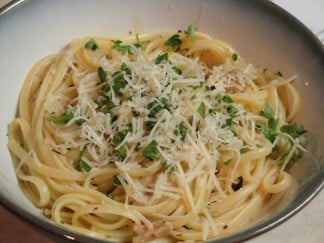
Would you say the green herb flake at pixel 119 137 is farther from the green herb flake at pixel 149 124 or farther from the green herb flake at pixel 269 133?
the green herb flake at pixel 269 133

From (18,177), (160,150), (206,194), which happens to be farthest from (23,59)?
(206,194)

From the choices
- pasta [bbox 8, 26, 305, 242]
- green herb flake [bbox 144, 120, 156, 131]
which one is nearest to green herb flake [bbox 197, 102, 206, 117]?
pasta [bbox 8, 26, 305, 242]

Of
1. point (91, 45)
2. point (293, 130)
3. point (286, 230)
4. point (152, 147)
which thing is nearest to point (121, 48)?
point (91, 45)

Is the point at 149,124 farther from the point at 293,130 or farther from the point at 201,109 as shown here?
the point at 293,130

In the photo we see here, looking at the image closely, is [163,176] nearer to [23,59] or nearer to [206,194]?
[206,194]

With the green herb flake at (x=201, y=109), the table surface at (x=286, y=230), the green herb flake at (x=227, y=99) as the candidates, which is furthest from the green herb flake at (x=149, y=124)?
the table surface at (x=286, y=230)

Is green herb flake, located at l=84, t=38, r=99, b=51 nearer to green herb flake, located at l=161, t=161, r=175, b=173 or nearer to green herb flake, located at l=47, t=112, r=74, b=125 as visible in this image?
green herb flake, located at l=47, t=112, r=74, b=125

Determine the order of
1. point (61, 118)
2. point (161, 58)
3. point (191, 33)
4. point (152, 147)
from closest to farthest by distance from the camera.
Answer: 1. point (152, 147)
2. point (61, 118)
3. point (161, 58)
4. point (191, 33)

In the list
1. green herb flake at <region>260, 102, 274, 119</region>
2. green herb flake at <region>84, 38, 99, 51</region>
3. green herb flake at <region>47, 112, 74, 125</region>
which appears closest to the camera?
green herb flake at <region>47, 112, 74, 125</region>
